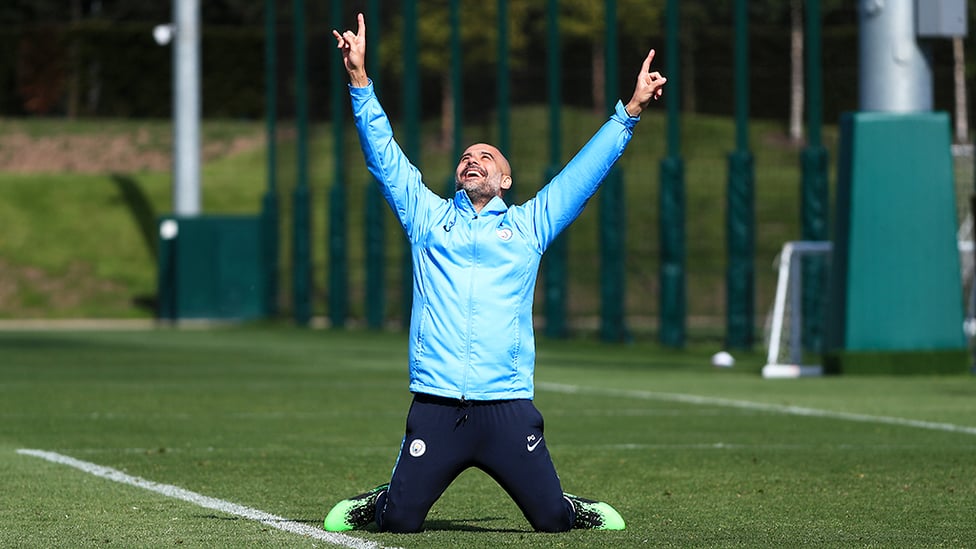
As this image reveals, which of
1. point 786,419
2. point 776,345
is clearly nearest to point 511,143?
point 776,345

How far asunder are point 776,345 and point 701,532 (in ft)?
41.4

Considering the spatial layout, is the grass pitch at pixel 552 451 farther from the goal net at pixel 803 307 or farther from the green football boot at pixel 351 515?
the goal net at pixel 803 307

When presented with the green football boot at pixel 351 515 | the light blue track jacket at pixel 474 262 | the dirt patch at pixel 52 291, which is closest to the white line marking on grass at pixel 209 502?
the green football boot at pixel 351 515

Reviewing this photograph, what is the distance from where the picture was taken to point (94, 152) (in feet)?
216

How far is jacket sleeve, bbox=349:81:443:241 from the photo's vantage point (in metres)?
8.95

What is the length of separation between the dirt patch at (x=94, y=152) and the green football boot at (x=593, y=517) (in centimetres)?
5587

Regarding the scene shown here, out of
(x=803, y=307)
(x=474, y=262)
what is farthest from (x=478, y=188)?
(x=803, y=307)

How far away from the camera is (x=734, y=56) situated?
28.7 metres

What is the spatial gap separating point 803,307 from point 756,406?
10.1 metres

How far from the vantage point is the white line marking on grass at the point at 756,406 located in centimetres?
1477

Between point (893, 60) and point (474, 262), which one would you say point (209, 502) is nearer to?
point (474, 262)

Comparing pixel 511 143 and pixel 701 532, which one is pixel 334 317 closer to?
pixel 511 143

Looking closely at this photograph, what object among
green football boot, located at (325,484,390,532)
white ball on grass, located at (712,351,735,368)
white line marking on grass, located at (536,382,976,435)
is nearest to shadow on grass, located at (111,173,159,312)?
white ball on grass, located at (712,351,735,368)

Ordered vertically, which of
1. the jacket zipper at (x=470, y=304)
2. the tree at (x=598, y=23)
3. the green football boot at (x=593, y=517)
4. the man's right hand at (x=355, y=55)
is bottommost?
the green football boot at (x=593, y=517)
